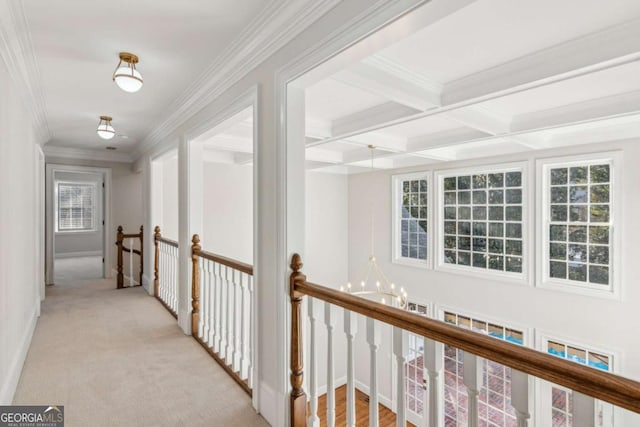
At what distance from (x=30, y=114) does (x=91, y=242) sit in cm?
786

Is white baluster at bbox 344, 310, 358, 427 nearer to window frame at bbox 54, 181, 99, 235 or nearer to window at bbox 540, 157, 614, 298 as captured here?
window at bbox 540, 157, 614, 298

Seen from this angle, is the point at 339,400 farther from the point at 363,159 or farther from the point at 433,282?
the point at 363,159

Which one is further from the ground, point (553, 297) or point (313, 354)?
point (313, 354)

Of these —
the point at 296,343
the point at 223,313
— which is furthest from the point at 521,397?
the point at 223,313

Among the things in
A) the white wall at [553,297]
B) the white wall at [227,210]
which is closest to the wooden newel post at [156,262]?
the white wall at [227,210]

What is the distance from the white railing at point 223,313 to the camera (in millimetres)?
2467

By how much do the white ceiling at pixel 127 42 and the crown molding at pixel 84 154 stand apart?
273cm

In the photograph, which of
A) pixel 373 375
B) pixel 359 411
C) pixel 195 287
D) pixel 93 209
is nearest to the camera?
pixel 373 375

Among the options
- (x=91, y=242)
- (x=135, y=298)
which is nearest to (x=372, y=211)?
(x=135, y=298)

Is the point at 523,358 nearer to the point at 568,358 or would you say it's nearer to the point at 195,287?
the point at 195,287

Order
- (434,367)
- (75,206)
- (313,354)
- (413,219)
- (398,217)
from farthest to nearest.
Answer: (75,206), (398,217), (413,219), (313,354), (434,367)

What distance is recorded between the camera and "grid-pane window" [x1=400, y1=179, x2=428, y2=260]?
20.3 feet

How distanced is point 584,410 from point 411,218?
568cm

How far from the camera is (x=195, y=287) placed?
338 centimetres
